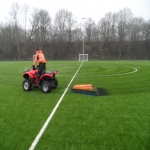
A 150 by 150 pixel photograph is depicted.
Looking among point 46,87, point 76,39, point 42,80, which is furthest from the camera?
point 76,39

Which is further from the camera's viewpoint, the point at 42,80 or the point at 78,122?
the point at 42,80

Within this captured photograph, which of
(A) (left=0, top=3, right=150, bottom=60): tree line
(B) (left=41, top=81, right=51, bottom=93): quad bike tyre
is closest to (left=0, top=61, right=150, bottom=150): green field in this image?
(B) (left=41, top=81, right=51, bottom=93): quad bike tyre

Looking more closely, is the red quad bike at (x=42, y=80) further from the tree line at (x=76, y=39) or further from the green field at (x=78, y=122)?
the tree line at (x=76, y=39)

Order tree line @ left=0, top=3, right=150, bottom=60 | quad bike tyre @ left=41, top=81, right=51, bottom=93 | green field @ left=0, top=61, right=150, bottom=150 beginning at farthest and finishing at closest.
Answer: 1. tree line @ left=0, top=3, right=150, bottom=60
2. quad bike tyre @ left=41, top=81, right=51, bottom=93
3. green field @ left=0, top=61, right=150, bottom=150

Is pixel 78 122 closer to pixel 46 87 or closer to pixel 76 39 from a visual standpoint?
pixel 46 87

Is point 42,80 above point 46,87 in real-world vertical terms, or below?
above

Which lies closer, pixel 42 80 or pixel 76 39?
pixel 42 80

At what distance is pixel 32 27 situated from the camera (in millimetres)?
48312

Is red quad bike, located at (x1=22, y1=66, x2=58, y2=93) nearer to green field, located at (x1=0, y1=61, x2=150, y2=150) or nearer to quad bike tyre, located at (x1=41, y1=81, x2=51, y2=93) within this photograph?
quad bike tyre, located at (x1=41, y1=81, x2=51, y2=93)

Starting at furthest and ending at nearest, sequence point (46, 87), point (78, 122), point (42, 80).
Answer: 1. point (42, 80)
2. point (46, 87)
3. point (78, 122)

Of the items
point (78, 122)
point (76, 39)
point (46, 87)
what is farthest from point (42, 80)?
point (76, 39)

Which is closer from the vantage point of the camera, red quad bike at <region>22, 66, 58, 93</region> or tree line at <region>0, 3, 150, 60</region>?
red quad bike at <region>22, 66, 58, 93</region>

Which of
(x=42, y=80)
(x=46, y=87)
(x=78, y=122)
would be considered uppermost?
(x=42, y=80)

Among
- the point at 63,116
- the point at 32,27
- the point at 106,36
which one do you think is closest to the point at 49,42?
the point at 32,27
